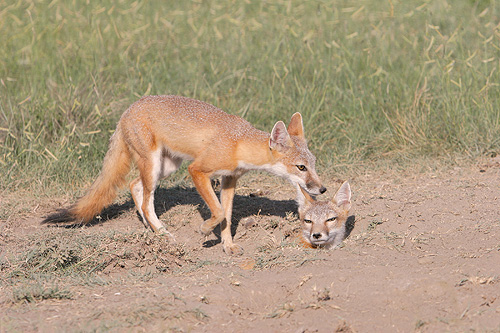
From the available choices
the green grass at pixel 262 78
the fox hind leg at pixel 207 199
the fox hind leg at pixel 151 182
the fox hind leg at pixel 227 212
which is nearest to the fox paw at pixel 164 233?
the fox hind leg at pixel 151 182

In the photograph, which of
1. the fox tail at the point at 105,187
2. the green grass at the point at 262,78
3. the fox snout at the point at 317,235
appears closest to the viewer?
the fox snout at the point at 317,235

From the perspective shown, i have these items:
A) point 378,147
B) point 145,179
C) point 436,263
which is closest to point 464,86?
point 378,147

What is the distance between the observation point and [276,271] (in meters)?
4.50

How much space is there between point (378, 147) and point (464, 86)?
1430 mm

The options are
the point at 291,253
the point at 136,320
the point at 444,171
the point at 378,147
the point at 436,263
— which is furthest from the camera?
the point at 378,147

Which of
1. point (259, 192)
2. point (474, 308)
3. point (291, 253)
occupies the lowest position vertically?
point (259, 192)

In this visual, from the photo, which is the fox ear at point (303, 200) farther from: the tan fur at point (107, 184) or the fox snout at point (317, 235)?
the tan fur at point (107, 184)

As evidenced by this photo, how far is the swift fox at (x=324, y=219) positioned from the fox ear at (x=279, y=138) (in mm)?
450

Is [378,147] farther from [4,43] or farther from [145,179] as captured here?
[4,43]

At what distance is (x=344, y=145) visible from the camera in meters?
7.59

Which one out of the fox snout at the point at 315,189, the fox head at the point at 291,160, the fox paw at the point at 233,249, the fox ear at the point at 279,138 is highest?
the fox ear at the point at 279,138

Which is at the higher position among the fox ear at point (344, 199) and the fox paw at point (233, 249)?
the fox ear at point (344, 199)

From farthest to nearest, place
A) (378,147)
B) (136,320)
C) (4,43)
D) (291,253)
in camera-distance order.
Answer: (4,43)
(378,147)
(291,253)
(136,320)

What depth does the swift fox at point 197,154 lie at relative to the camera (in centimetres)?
546
